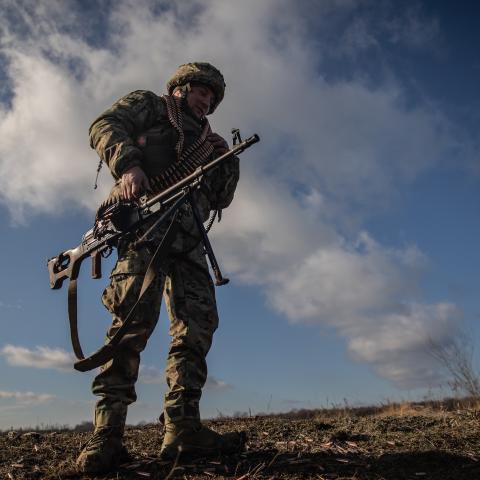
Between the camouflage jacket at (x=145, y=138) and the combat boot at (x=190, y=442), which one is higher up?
the camouflage jacket at (x=145, y=138)

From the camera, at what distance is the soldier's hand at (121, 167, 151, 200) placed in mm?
4660

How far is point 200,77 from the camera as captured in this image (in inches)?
215

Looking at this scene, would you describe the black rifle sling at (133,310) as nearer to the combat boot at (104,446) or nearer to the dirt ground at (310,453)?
the combat boot at (104,446)

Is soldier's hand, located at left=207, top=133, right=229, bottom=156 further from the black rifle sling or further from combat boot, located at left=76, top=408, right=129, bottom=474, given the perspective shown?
combat boot, located at left=76, top=408, right=129, bottom=474

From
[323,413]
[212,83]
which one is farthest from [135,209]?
[323,413]

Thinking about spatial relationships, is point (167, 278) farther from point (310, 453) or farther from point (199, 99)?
point (310, 453)

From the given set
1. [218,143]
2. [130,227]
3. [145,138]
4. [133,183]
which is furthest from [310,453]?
[145,138]

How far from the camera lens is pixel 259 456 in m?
4.57

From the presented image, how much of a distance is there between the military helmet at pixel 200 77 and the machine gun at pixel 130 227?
73cm

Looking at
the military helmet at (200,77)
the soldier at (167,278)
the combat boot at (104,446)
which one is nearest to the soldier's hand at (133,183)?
the soldier at (167,278)

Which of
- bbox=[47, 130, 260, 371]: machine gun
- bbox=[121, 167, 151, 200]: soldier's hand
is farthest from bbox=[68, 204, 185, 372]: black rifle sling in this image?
bbox=[121, 167, 151, 200]: soldier's hand

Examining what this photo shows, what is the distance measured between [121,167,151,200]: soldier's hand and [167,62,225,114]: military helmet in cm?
127

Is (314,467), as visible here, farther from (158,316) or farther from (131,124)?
(131,124)

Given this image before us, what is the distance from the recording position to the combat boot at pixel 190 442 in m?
4.45
